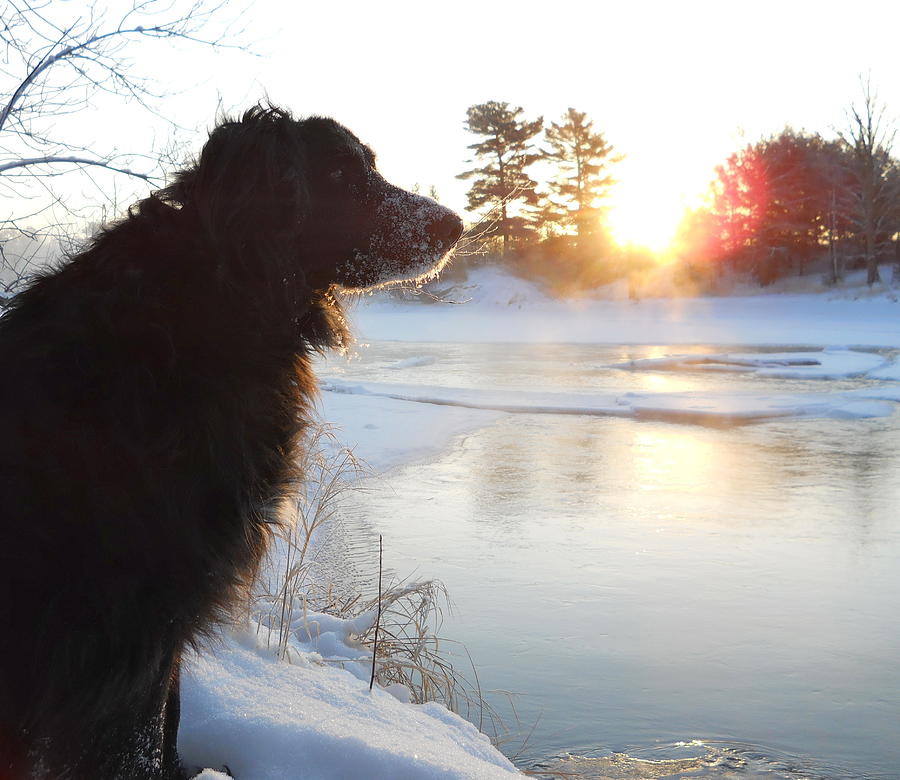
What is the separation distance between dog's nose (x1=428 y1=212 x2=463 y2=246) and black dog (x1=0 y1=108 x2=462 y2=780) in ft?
1.43

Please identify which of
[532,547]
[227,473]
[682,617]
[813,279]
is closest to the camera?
[227,473]

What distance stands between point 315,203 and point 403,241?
0.97 ft

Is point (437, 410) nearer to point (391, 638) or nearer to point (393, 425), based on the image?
point (393, 425)

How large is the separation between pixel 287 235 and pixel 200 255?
235 millimetres

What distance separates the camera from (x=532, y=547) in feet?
19.1

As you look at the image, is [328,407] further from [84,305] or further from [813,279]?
[813,279]

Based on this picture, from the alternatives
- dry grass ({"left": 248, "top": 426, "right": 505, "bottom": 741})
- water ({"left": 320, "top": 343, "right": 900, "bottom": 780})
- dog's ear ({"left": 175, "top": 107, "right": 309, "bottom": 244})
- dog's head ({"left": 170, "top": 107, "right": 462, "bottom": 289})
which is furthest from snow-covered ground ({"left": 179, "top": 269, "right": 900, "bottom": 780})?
water ({"left": 320, "top": 343, "right": 900, "bottom": 780})

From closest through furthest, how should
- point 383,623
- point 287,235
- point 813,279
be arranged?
point 287,235 → point 383,623 → point 813,279

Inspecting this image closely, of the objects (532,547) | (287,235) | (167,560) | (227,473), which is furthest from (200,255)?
(532,547)

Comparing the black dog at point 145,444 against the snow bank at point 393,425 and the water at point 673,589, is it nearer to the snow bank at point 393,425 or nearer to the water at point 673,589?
the water at point 673,589

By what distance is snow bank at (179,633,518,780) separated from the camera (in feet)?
7.39

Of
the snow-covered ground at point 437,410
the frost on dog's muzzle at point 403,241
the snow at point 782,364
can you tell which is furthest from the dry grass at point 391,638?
the snow at point 782,364

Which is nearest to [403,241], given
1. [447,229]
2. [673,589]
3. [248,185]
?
[447,229]

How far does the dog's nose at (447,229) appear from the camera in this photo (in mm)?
2570
